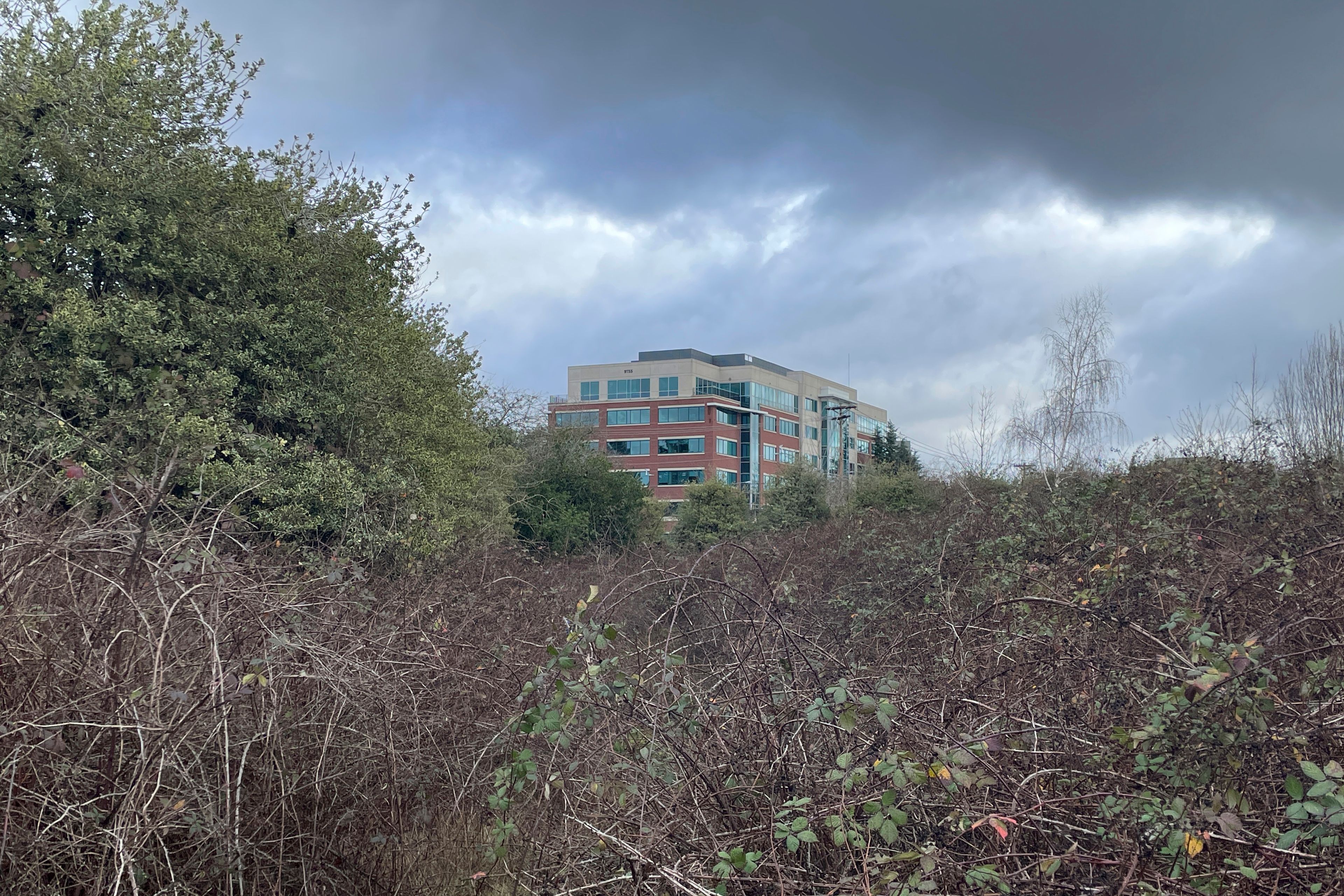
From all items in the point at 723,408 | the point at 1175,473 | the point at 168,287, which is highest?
the point at 723,408

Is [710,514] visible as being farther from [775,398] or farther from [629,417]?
[775,398]

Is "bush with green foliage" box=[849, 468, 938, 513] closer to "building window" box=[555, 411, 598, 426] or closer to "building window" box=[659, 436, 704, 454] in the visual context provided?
"building window" box=[555, 411, 598, 426]

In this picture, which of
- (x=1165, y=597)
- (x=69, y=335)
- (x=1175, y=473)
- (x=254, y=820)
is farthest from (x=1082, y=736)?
(x=69, y=335)

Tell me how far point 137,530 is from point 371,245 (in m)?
10.8

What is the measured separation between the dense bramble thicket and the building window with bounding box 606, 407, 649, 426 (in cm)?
6770

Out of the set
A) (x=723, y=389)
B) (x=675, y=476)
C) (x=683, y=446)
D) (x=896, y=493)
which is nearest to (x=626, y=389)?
(x=683, y=446)

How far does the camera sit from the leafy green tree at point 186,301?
409 inches

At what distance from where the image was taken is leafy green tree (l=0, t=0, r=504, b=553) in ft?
34.1

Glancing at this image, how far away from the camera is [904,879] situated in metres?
2.78

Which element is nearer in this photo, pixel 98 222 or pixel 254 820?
pixel 254 820

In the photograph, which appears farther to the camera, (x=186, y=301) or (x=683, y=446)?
(x=683, y=446)

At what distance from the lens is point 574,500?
29594 mm

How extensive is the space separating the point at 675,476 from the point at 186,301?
199 ft

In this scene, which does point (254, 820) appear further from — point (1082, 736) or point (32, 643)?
point (1082, 736)
